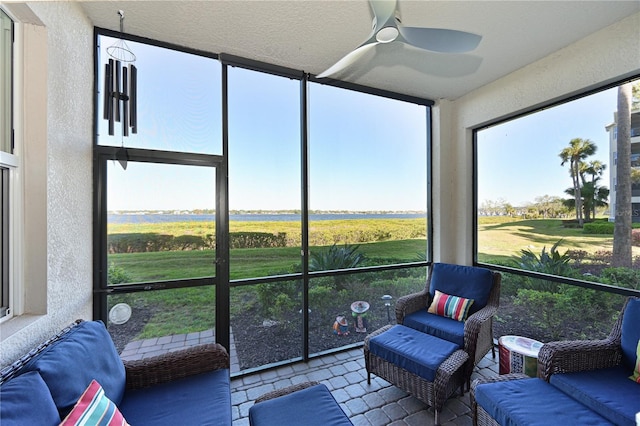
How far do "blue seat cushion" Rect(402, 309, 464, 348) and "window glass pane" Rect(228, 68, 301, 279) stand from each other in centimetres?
131

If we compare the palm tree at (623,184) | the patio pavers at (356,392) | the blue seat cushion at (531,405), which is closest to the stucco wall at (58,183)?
the patio pavers at (356,392)

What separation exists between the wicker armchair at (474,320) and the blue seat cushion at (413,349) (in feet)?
0.47

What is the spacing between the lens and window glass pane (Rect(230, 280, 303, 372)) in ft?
8.82

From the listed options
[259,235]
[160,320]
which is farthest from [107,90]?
[160,320]

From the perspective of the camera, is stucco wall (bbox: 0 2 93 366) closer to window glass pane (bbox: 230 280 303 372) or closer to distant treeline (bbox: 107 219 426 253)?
distant treeline (bbox: 107 219 426 253)

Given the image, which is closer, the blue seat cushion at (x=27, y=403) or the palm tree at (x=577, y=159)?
the blue seat cushion at (x=27, y=403)

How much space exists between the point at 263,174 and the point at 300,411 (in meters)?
2.09

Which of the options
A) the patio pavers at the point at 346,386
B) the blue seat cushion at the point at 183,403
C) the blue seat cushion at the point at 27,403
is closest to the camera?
the blue seat cushion at the point at 27,403

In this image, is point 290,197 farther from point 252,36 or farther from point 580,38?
point 580,38

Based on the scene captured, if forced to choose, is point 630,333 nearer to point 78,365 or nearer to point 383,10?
point 383,10

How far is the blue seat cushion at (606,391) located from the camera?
143cm

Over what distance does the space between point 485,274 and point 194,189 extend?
3.09 m

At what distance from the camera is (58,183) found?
5.67ft

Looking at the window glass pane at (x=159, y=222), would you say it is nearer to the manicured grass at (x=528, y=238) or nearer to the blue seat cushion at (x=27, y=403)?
the blue seat cushion at (x=27, y=403)
